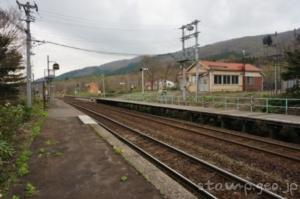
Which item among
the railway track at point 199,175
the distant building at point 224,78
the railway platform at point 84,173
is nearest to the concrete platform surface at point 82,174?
the railway platform at point 84,173

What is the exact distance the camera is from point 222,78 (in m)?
40.2

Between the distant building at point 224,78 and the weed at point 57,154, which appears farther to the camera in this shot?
the distant building at point 224,78

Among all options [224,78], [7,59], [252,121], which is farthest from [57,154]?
[224,78]

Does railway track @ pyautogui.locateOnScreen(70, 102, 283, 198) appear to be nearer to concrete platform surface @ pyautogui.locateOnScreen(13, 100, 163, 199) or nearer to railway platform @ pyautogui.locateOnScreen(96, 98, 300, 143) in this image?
concrete platform surface @ pyautogui.locateOnScreen(13, 100, 163, 199)

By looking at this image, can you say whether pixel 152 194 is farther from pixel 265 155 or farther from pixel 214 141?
pixel 214 141

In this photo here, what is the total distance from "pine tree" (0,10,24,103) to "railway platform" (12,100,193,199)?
17.3 metres

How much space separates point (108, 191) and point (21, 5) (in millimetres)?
22345

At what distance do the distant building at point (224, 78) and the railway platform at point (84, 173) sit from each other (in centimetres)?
2983

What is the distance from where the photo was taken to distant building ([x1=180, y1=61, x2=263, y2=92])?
39.2 metres

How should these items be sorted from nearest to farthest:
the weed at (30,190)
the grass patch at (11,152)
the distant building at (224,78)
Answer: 1. the weed at (30,190)
2. the grass patch at (11,152)
3. the distant building at (224,78)

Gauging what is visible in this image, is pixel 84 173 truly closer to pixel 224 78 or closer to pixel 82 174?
pixel 82 174

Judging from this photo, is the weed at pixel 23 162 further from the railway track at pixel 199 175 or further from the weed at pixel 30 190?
the railway track at pixel 199 175

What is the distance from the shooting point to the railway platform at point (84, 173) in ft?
19.1

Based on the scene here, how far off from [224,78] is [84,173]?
117ft
